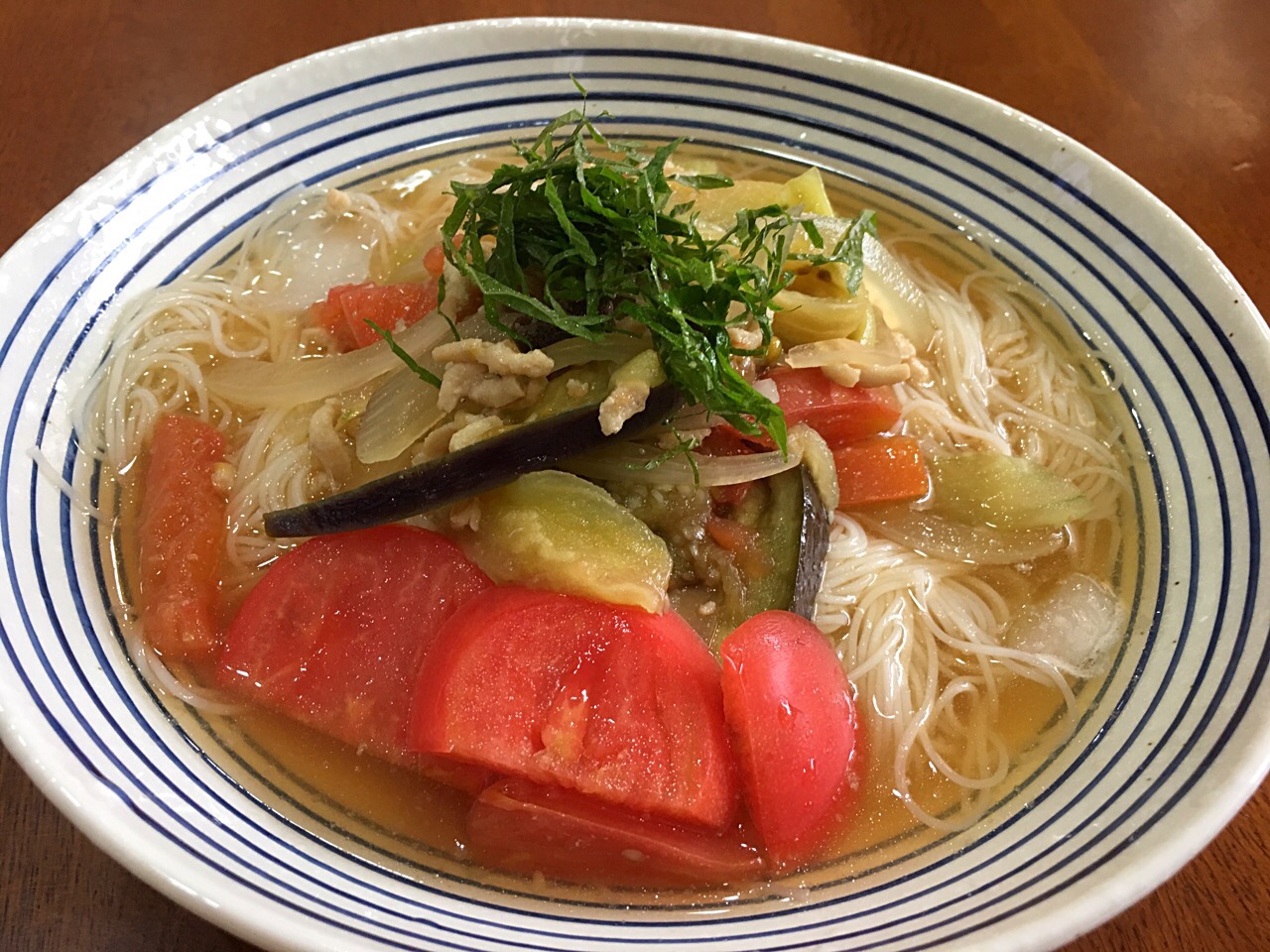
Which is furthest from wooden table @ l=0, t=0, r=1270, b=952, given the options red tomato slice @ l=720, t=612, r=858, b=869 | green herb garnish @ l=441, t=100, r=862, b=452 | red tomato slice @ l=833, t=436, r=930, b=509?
red tomato slice @ l=720, t=612, r=858, b=869

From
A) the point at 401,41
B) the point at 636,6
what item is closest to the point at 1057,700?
the point at 401,41

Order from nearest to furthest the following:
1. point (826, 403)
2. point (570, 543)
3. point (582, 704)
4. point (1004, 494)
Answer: point (582, 704)
point (570, 543)
point (826, 403)
point (1004, 494)

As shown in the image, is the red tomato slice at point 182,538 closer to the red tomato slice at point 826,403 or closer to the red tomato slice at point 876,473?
the red tomato slice at point 826,403

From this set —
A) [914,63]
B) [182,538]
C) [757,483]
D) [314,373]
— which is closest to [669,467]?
[757,483]

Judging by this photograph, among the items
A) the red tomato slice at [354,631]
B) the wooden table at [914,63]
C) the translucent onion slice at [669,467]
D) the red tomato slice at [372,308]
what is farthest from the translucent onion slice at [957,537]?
the red tomato slice at [372,308]

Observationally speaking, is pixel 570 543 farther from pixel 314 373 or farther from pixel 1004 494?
pixel 1004 494

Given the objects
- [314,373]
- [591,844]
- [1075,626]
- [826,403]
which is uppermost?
[314,373]

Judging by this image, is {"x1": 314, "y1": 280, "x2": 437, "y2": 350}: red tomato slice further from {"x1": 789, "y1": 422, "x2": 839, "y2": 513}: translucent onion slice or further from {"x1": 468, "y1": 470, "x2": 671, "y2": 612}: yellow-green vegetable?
{"x1": 789, "y1": 422, "x2": 839, "y2": 513}: translucent onion slice
